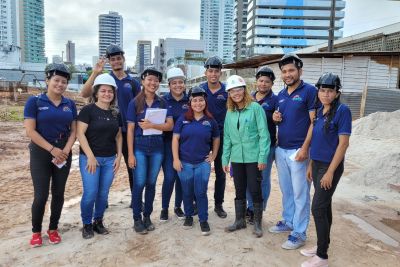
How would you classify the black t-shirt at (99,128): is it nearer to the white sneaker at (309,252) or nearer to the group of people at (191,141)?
the group of people at (191,141)

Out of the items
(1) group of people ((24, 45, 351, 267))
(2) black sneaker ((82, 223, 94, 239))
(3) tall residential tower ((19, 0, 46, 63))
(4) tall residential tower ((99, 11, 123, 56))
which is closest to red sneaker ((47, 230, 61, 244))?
(1) group of people ((24, 45, 351, 267))

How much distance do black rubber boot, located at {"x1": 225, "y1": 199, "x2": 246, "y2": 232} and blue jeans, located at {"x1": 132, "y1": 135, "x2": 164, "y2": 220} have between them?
3.62 feet

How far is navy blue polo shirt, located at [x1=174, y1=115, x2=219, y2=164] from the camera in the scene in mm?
4282

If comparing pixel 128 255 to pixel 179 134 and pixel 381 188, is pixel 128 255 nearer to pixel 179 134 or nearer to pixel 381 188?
pixel 179 134

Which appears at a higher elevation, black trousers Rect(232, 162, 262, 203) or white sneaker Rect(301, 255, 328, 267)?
black trousers Rect(232, 162, 262, 203)

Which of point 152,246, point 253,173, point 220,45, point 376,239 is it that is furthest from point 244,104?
point 220,45

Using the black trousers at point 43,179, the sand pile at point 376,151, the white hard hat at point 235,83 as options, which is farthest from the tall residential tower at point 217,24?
the black trousers at point 43,179

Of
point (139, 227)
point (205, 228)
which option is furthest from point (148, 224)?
point (205, 228)

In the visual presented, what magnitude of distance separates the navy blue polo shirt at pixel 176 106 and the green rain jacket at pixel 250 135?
0.72 meters

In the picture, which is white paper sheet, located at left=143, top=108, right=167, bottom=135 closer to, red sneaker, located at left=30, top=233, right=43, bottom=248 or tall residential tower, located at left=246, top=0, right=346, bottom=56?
red sneaker, located at left=30, top=233, right=43, bottom=248

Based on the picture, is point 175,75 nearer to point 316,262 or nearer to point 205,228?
point 205,228

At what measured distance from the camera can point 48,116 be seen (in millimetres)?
3777

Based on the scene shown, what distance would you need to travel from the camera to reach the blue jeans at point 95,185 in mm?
4055

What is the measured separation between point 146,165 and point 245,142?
1.27m
